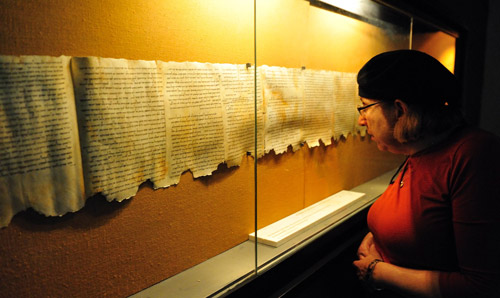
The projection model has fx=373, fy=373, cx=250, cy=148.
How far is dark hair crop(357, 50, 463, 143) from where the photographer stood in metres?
1.17

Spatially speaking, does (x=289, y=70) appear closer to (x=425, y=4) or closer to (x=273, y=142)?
(x=273, y=142)

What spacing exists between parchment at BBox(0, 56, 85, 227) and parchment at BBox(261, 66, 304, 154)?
862 millimetres

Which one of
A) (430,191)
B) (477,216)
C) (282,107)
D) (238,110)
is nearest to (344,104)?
(282,107)

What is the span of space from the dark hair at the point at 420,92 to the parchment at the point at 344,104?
91 cm

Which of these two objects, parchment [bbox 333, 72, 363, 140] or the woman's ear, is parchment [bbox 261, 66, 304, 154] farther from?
the woman's ear

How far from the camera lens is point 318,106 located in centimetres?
201

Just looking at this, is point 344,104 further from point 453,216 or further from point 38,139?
point 38,139

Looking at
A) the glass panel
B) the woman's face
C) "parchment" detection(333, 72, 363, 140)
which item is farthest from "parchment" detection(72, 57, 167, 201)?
"parchment" detection(333, 72, 363, 140)

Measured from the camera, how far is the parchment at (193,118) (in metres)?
1.24

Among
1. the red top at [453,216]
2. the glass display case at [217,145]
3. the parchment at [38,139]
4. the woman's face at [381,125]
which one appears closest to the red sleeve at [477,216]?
the red top at [453,216]

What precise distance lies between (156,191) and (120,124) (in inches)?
10.4

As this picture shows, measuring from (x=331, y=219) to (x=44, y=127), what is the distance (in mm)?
1379

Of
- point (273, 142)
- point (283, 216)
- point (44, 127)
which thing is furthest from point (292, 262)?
point (44, 127)

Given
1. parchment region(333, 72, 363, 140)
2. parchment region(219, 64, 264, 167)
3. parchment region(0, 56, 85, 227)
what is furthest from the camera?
parchment region(333, 72, 363, 140)
